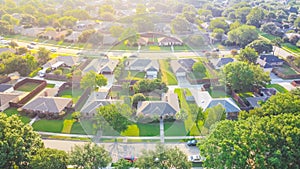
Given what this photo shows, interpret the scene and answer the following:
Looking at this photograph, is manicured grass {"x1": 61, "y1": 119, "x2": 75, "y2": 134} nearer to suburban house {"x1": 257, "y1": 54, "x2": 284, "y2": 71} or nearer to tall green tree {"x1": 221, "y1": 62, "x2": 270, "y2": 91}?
tall green tree {"x1": 221, "y1": 62, "x2": 270, "y2": 91}

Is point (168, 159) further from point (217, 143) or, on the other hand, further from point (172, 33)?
point (172, 33)

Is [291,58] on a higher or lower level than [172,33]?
lower

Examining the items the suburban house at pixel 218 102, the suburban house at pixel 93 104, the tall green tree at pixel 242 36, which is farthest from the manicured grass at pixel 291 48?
the suburban house at pixel 93 104

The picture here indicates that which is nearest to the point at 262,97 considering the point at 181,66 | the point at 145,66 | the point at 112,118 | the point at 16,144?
the point at 181,66

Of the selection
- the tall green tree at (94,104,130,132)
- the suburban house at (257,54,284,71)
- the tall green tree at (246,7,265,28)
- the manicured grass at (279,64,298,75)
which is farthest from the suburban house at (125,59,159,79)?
the tall green tree at (246,7,265,28)

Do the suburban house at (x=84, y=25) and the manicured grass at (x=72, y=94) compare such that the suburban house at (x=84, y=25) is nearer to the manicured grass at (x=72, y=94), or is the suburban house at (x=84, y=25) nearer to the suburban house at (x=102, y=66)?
the suburban house at (x=102, y=66)

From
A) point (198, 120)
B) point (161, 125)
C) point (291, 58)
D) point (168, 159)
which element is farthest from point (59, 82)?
point (291, 58)
